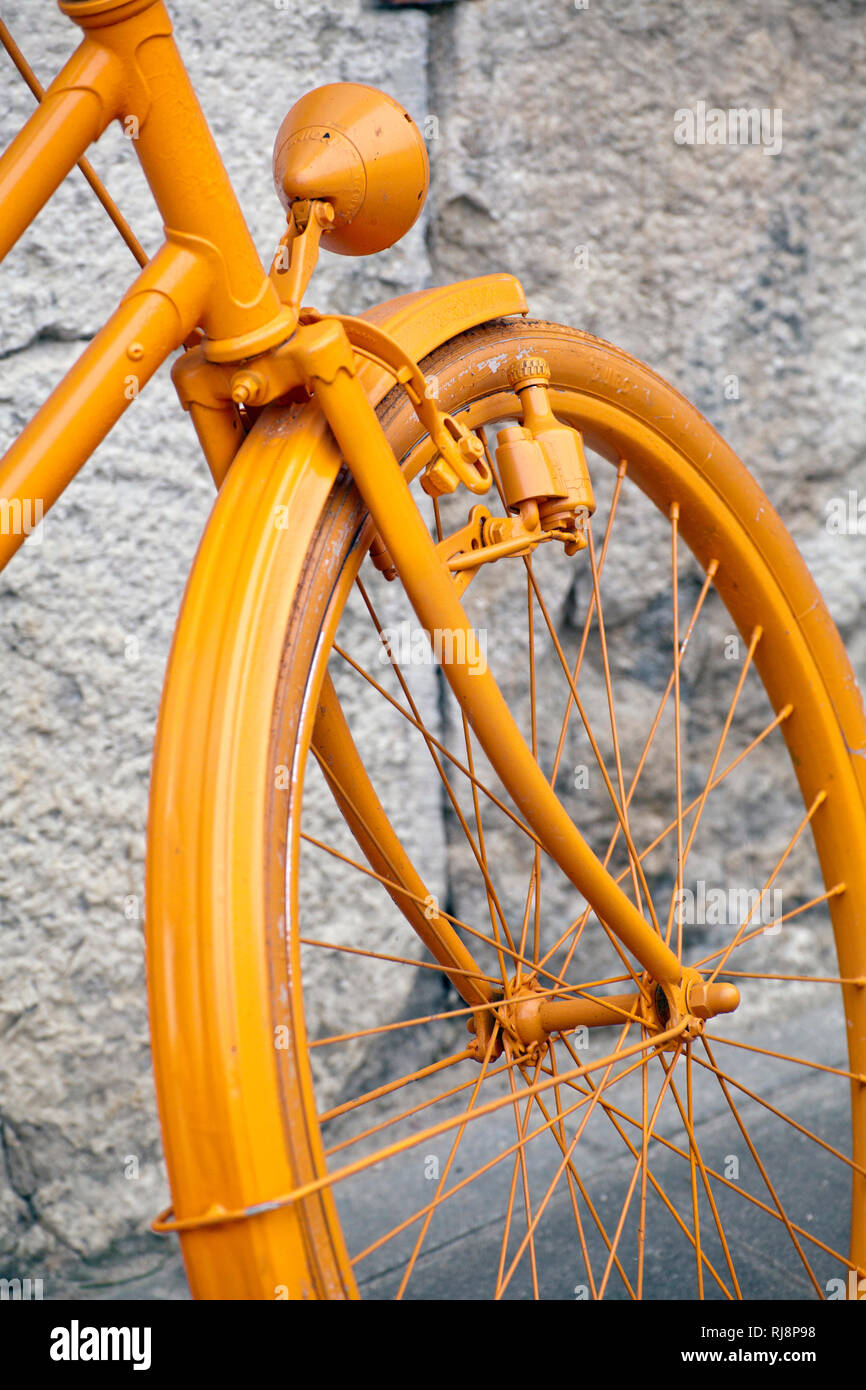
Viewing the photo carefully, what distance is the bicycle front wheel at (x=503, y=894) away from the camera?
1.70 ft

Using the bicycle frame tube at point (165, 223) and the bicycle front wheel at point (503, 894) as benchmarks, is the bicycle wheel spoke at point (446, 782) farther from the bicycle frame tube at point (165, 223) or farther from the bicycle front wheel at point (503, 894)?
the bicycle frame tube at point (165, 223)

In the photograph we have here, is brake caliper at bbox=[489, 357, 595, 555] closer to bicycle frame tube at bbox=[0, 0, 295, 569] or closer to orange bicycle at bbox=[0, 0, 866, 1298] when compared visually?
orange bicycle at bbox=[0, 0, 866, 1298]

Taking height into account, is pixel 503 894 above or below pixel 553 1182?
above

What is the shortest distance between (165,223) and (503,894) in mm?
1110

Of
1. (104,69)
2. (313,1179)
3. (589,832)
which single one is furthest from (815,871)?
(104,69)

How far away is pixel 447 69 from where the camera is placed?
1335mm

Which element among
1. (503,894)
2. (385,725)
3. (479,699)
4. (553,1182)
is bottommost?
(553,1182)

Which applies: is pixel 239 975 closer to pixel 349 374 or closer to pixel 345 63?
pixel 349 374

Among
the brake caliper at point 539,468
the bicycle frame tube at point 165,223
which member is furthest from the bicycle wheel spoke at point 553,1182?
the bicycle frame tube at point 165,223

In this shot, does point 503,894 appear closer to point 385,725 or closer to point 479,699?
point 385,725

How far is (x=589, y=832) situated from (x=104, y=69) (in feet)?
3.89

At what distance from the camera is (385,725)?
1423mm

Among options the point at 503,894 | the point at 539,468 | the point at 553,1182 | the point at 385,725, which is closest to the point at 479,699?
the point at 539,468
